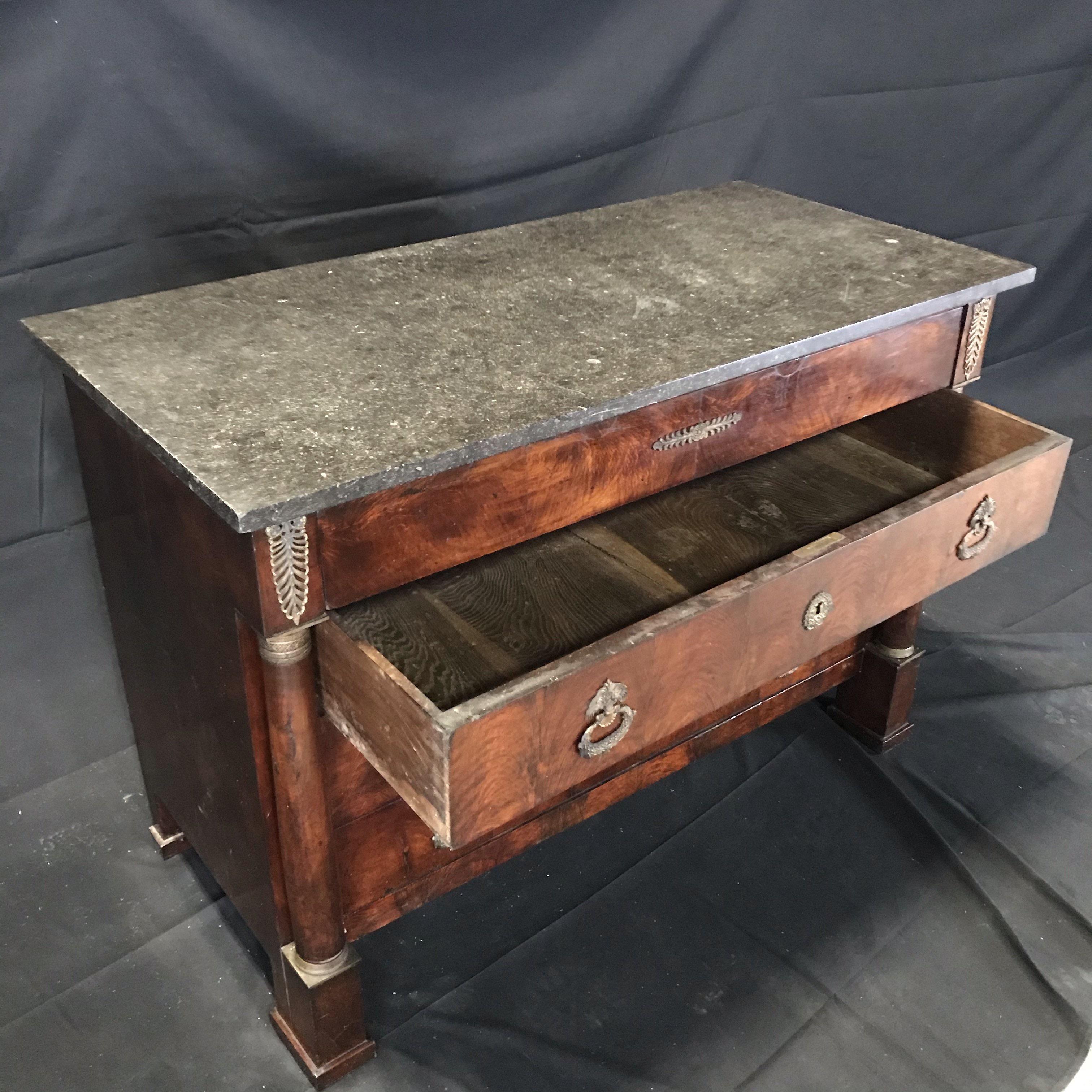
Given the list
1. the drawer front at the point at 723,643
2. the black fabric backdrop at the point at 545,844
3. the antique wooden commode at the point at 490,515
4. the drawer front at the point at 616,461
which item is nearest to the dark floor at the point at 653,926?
the black fabric backdrop at the point at 545,844

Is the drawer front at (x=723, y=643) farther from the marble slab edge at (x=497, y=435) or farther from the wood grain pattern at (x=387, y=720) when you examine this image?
the marble slab edge at (x=497, y=435)

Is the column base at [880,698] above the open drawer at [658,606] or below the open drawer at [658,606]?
below

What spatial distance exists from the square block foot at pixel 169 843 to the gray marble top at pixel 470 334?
74 cm

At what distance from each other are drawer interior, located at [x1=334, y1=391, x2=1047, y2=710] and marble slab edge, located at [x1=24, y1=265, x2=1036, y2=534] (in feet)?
0.52

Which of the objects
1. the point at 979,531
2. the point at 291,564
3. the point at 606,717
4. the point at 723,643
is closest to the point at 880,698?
the point at 979,531

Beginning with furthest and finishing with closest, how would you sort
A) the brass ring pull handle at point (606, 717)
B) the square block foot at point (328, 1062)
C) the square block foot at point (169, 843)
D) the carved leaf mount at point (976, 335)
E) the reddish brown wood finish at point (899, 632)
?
the reddish brown wood finish at point (899, 632) < the square block foot at point (169, 843) < the carved leaf mount at point (976, 335) < the square block foot at point (328, 1062) < the brass ring pull handle at point (606, 717)

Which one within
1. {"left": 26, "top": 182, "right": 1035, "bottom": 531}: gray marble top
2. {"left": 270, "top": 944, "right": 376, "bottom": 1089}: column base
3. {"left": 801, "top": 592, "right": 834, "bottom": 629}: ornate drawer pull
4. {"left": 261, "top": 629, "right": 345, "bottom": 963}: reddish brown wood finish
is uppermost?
{"left": 26, "top": 182, "right": 1035, "bottom": 531}: gray marble top

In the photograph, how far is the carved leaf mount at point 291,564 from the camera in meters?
1.12

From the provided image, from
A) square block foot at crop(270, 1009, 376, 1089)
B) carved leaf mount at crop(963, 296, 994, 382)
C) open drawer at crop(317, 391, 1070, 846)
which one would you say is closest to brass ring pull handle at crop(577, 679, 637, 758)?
open drawer at crop(317, 391, 1070, 846)

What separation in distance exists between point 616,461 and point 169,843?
2.87 ft

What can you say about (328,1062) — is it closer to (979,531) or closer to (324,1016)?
(324,1016)

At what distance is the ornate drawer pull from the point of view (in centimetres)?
135

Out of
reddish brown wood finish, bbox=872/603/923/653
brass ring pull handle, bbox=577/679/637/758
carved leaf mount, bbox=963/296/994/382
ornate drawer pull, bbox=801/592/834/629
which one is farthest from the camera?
reddish brown wood finish, bbox=872/603/923/653

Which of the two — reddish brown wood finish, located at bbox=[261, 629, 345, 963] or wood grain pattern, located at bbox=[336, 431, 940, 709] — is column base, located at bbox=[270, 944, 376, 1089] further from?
wood grain pattern, located at bbox=[336, 431, 940, 709]
